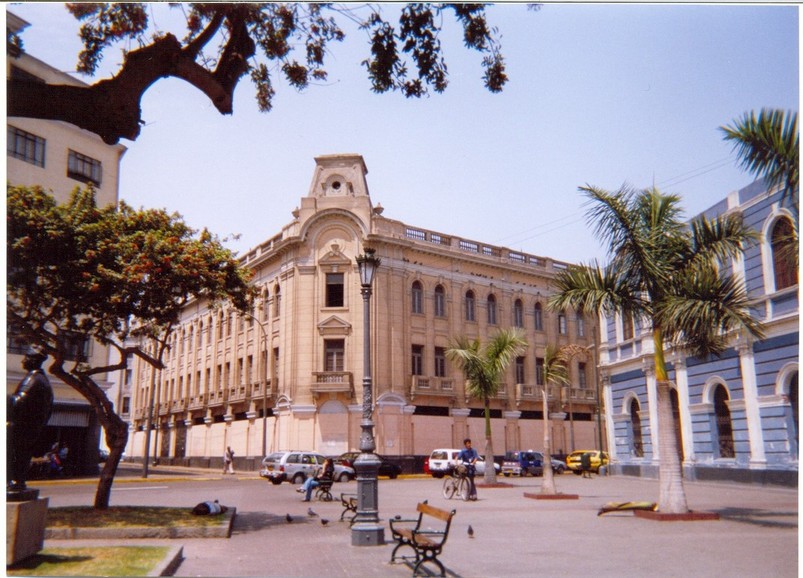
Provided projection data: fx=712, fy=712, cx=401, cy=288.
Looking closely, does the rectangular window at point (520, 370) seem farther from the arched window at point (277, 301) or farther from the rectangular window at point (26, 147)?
the rectangular window at point (26, 147)

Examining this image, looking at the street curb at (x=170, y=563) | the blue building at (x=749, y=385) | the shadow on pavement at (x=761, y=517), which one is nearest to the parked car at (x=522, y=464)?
the blue building at (x=749, y=385)

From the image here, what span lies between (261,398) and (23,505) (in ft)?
95.2

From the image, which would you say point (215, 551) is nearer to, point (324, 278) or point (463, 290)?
point (324, 278)

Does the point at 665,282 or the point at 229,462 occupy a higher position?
the point at 665,282

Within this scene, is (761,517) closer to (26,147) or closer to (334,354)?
(26,147)

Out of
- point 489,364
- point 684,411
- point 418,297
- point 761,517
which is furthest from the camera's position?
point 418,297

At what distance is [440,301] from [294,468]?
13.2 meters

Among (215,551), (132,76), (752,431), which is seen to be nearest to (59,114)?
(132,76)

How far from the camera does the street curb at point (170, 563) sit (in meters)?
8.35

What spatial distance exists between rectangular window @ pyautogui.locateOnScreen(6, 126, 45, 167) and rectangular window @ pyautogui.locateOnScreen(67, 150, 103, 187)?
92cm

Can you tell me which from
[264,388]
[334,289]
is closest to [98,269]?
[264,388]

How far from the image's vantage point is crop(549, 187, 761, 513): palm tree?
13516 millimetres

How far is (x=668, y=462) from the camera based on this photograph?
13.7m

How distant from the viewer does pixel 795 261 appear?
11.5 metres
